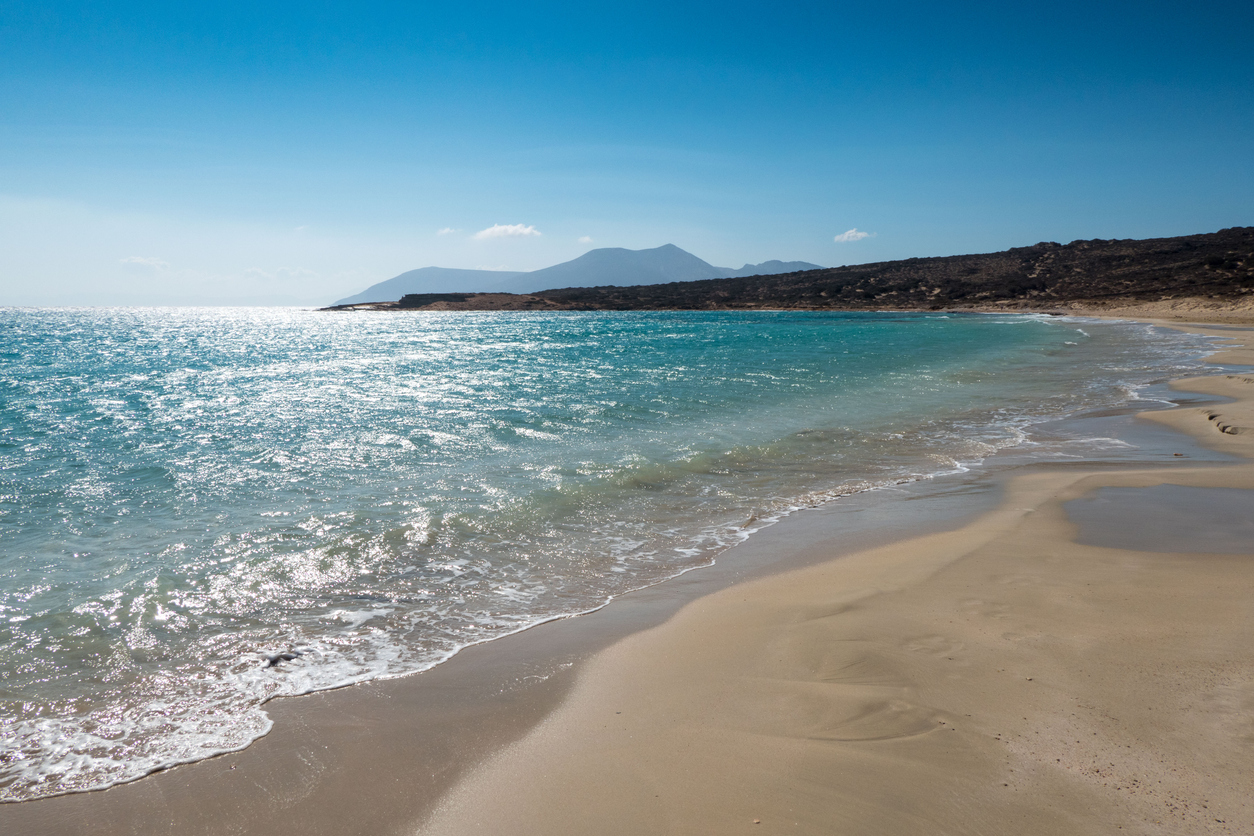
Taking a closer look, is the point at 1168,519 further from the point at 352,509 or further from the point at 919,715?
the point at 352,509

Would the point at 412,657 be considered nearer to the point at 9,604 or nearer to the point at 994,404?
the point at 9,604

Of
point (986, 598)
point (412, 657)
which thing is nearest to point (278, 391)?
point (412, 657)

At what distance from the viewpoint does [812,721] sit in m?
3.63

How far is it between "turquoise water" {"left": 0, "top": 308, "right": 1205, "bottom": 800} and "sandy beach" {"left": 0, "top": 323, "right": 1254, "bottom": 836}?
1.79 feet

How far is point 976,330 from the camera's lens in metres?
46.0

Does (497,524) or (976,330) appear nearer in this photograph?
(497,524)

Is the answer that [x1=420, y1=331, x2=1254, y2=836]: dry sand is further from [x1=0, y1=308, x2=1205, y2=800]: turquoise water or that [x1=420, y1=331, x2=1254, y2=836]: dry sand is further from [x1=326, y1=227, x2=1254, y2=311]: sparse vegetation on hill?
[x1=326, y1=227, x2=1254, y2=311]: sparse vegetation on hill

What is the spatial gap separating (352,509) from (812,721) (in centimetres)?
661

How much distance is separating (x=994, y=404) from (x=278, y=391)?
867 inches

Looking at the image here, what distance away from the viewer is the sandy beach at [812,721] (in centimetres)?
296

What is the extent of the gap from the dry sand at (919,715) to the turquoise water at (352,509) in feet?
5.32

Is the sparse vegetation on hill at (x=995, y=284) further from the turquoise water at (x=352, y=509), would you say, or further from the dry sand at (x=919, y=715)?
the dry sand at (x=919, y=715)

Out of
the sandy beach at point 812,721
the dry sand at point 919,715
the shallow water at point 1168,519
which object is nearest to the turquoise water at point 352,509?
the sandy beach at point 812,721

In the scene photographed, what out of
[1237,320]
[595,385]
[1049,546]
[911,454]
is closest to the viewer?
[1049,546]
